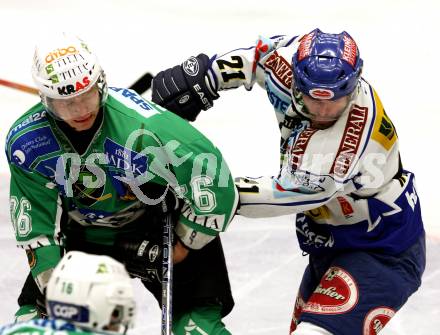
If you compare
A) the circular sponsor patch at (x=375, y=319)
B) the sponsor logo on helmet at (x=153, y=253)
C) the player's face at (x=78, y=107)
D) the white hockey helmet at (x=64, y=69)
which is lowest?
the circular sponsor patch at (x=375, y=319)

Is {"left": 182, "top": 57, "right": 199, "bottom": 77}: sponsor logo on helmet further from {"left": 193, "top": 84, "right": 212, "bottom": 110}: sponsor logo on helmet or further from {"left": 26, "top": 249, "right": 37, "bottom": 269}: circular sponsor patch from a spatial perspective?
A: {"left": 26, "top": 249, "right": 37, "bottom": 269}: circular sponsor patch

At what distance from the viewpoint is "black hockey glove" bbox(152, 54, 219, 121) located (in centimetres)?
332

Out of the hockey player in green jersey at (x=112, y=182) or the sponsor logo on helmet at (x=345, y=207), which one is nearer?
the hockey player in green jersey at (x=112, y=182)

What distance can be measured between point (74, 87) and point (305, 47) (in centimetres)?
62

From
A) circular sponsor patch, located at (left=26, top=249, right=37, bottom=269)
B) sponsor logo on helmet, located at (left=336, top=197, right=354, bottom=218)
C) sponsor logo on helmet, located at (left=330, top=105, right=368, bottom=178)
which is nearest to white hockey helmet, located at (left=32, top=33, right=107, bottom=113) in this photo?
circular sponsor patch, located at (left=26, top=249, right=37, bottom=269)

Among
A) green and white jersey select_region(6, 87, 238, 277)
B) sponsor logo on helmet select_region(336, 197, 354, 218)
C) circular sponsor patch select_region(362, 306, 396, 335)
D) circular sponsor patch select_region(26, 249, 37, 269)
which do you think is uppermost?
green and white jersey select_region(6, 87, 238, 277)

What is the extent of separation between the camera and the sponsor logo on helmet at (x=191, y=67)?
131 inches

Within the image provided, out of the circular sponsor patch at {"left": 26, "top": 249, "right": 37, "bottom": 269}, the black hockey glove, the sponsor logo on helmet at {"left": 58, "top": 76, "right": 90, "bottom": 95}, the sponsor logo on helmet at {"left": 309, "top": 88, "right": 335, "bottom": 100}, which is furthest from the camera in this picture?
the black hockey glove

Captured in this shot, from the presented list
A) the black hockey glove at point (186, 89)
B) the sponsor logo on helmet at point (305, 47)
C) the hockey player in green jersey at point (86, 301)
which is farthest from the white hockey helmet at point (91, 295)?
the black hockey glove at point (186, 89)

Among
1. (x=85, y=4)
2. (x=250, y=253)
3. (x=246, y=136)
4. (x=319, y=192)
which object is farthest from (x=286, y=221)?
(x=85, y=4)

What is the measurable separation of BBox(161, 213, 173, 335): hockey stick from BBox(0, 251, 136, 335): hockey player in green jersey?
92 centimetres

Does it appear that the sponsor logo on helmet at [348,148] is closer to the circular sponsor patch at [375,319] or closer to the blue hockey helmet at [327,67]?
the blue hockey helmet at [327,67]

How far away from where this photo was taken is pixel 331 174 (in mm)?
2977

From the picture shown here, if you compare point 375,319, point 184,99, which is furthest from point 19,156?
point 375,319
